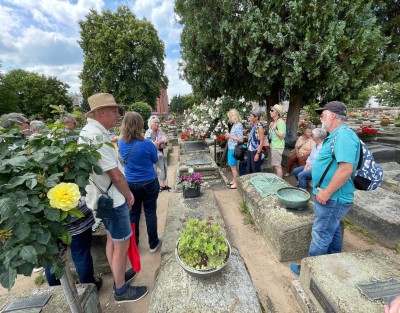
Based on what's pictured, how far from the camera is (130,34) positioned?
20688 mm

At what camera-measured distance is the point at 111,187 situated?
2.03 meters

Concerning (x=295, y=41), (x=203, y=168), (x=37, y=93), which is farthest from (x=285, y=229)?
(x=37, y=93)

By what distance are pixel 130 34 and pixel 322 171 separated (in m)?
23.8

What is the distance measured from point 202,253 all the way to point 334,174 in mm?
1501

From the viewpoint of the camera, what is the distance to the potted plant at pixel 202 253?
1.88 meters

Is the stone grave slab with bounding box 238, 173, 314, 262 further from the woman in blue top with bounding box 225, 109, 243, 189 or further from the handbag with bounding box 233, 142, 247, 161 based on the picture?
the woman in blue top with bounding box 225, 109, 243, 189

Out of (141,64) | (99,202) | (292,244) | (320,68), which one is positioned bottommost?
(292,244)

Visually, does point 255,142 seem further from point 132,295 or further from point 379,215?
point 132,295

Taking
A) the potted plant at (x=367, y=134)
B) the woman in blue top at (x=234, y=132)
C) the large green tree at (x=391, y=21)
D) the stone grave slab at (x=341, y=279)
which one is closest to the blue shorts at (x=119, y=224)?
the stone grave slab at (x=341, y=279)

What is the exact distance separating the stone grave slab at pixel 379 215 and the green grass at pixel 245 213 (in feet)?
5.32

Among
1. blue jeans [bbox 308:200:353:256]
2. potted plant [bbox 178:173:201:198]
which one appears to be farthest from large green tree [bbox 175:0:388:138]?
blue jeans [bbox 308:200:353:256]

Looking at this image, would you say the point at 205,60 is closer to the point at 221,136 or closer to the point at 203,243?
the point at 221,136

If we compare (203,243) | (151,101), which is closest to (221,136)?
(203,243)

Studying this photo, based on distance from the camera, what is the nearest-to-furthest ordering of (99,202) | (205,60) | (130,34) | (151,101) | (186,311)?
(186,311) → (99,202) → (205,60) → (130,34) → (151,101)
